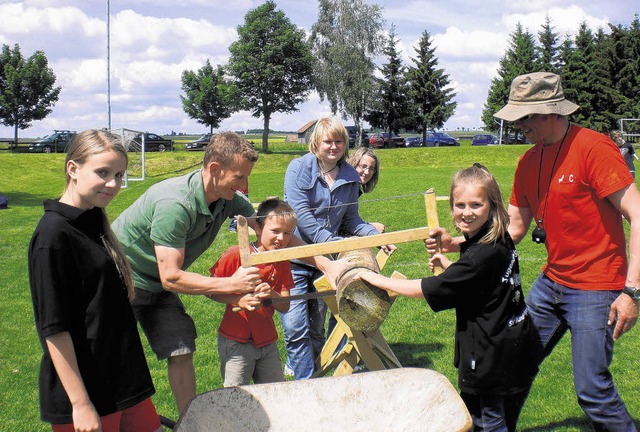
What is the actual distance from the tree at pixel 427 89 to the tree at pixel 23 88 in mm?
27880

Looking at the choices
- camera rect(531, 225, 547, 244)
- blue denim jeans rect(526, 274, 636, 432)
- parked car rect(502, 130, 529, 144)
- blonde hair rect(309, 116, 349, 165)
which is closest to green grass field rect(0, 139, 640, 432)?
blonde hair rect(309, 116, 349, 165)

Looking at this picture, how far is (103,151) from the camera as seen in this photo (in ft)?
8.82

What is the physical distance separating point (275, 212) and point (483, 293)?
1316 millimetres

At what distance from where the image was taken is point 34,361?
19.4 ft

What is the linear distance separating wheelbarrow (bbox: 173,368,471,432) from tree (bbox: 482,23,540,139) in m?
53.6

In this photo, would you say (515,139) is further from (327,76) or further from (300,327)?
(300,327)

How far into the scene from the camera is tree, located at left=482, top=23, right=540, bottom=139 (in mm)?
54531

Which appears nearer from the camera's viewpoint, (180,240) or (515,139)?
(180,240)

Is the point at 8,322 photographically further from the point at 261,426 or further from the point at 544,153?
the point at 544,153

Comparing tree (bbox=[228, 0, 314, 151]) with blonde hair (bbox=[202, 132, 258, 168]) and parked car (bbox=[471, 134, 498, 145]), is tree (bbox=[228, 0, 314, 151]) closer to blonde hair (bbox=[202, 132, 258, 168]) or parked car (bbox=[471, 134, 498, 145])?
parked car (bbox=[471, 134, 498, 145])

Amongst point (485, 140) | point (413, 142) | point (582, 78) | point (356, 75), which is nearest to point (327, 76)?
point (356, 75)

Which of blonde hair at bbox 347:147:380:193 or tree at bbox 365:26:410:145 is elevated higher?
tree at bbox 365:26:410:145

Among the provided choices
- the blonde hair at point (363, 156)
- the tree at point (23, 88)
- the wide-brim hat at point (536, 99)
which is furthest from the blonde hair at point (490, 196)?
the tree at point (23, 88)

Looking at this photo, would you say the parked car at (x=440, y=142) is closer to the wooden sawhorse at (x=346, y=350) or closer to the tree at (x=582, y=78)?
the tree at (x=582, y=78)
